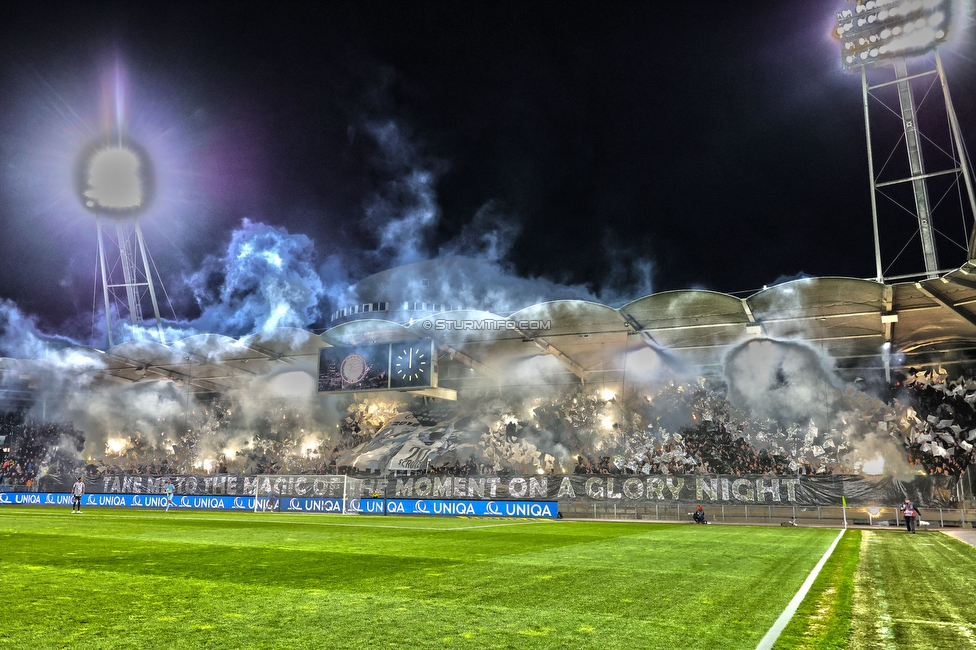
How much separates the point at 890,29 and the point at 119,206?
47346mm

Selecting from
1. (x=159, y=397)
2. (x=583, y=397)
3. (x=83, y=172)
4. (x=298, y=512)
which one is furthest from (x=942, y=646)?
(x=159, y=397)

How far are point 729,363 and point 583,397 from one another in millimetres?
9124

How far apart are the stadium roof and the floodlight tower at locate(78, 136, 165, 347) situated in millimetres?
5322

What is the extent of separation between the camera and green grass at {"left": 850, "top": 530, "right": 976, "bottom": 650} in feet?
19.3

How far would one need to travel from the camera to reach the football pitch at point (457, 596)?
551 cm

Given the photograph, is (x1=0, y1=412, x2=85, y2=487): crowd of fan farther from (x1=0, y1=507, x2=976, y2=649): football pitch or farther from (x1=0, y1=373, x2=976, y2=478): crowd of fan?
(x1=0, y1=507, x2=976, y2=649): football pitch

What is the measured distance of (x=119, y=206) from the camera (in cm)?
4572

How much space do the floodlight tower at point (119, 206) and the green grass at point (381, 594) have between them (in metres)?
36.4

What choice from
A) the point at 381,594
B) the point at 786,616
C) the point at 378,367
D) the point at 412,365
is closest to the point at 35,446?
the point at 378,367

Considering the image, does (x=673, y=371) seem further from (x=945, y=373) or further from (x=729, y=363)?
(x=945, y=373)

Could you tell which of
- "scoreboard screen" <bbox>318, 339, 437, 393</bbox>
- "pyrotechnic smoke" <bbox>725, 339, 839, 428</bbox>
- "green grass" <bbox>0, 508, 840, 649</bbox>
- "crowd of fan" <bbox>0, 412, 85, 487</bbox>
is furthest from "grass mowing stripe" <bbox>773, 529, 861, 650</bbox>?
"crowd of fan" <bbox>0, 412, 85, 487</bbox>

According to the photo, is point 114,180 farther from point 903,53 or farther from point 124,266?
point 903,53

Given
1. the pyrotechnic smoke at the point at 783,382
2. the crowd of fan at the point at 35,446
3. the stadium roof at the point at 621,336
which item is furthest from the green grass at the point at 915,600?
the crowd of fan at the point at 35,446

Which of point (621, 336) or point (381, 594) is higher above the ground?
point (621, 336)
